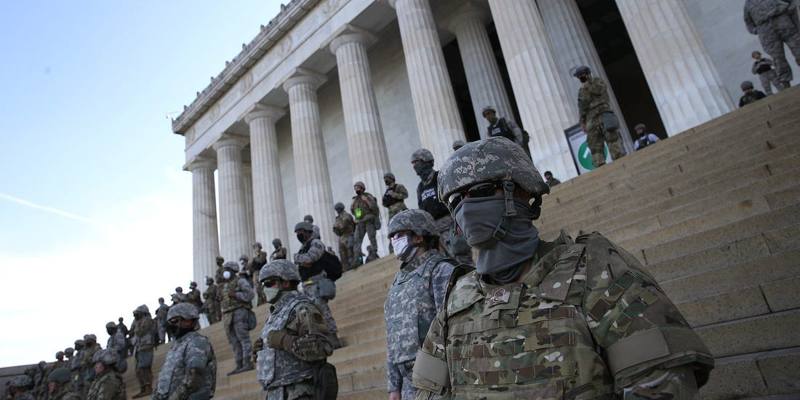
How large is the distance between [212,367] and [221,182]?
1920cm

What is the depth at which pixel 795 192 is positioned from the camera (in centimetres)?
388

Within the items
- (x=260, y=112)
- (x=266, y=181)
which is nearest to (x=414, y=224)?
(x=266, y=181)

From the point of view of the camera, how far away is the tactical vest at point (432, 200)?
214 inches

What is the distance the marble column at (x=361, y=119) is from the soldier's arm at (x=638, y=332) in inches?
527

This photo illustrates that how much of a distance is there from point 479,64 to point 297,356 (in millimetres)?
15257

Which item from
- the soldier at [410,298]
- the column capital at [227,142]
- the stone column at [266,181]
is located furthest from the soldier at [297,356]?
the column capital at [227,142]

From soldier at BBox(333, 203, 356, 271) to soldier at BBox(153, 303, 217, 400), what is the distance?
6.40 m

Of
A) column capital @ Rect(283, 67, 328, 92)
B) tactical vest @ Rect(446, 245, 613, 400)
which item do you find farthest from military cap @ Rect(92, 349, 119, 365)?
column capital @ Rect(283, 67, 328, 92)

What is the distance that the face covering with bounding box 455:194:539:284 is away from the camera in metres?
1.59

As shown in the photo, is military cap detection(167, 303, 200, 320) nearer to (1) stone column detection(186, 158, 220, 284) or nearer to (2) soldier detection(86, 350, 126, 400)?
(2) soldier detection(86, 350, 126, 400)

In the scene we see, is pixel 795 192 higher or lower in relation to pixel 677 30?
lower

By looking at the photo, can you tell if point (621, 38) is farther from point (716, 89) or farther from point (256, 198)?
point (256, 198)

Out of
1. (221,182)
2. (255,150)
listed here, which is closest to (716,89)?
(255,150)

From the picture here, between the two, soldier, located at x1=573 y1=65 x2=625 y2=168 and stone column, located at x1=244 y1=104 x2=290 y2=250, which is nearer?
soldier, located at x1=573 y1=65 x2=625 y2=168
